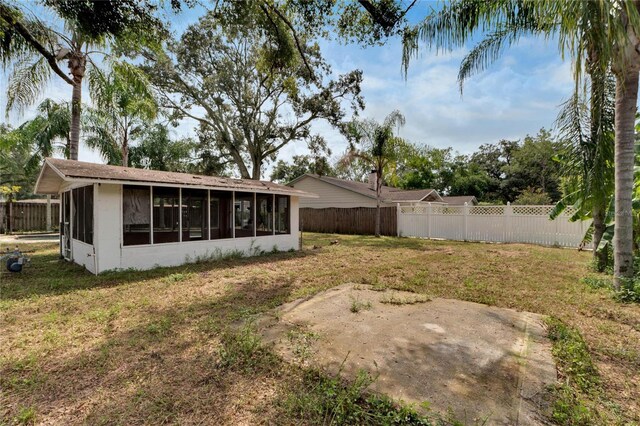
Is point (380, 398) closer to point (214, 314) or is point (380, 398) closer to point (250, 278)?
point (214, 314)

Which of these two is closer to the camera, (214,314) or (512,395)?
(512,395)

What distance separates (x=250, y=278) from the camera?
22.9ft

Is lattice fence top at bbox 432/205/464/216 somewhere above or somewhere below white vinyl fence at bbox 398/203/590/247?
above

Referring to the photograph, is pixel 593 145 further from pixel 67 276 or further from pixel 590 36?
pixel 67 276

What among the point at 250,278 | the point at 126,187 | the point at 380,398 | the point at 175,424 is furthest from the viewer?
the point at 126,187

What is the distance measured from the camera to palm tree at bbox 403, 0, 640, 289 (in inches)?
133

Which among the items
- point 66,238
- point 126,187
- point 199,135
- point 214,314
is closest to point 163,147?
point 199,135

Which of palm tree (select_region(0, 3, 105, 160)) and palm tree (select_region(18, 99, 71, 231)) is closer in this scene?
palm tree (select_region(0, 3, 105, 160))

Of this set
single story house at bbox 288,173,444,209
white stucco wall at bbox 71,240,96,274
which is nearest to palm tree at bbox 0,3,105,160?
white stucco wall at bbox 71,240,96,274

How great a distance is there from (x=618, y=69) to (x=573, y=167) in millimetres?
2227

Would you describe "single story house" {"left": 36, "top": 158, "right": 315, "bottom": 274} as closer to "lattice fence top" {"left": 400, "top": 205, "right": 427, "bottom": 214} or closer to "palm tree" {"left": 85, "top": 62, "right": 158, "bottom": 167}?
"palm tree" {"left": 85, "top": 62, "right": 158, "bottom": 167}

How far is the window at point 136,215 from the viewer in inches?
309

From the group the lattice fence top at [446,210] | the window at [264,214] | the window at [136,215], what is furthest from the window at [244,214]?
the lattice fence top at [446,210]

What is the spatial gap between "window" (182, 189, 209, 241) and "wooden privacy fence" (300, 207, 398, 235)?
7.21 m
